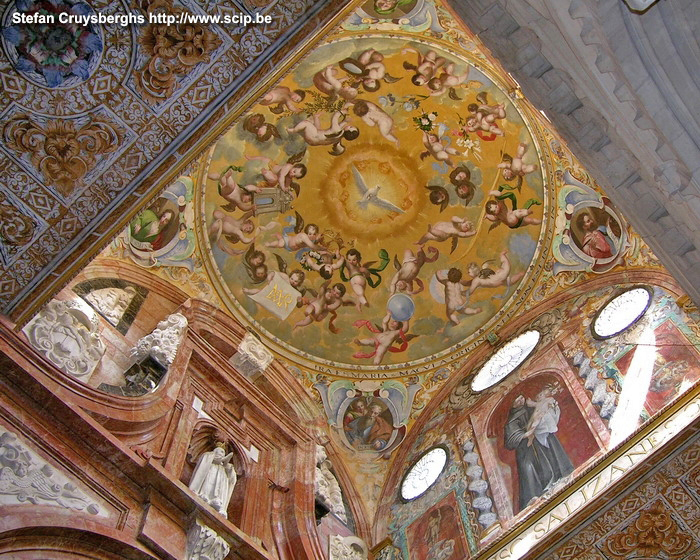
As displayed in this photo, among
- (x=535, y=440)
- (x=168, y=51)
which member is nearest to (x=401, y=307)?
(x=535, y=440)

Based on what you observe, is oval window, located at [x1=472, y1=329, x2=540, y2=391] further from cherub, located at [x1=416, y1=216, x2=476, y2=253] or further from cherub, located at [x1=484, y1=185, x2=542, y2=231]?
cherub, located at [x1=416, y1=216, x2=476, y2=253]

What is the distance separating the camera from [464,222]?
49.7 feet

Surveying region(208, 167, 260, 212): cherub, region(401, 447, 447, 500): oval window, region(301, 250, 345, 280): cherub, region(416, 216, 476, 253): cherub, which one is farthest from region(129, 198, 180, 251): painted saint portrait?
region(401, 447, 447, 500): oval window

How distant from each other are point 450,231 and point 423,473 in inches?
182

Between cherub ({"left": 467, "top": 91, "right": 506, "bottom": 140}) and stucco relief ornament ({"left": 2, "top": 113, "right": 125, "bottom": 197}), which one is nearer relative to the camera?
stucco relief ornament ({"left": 2, "top": 113, "right": 125, "bottom": 197})

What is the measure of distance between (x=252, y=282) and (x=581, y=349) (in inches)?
231

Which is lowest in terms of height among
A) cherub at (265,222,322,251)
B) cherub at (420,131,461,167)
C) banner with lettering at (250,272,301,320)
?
banner with lettering at (250,272,301,320)

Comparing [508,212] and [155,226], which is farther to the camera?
[508,212]

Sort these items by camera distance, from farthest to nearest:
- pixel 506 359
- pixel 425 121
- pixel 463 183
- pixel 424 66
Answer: pixel 463 183 < pixel 425 121 < pixel 424 66 < pixel 506 359

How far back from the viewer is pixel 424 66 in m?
14.2

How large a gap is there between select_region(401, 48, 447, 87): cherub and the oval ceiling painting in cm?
3

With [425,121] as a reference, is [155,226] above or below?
below

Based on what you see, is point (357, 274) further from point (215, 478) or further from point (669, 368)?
point (669, 368)

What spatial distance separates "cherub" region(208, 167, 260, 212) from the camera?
14289 millimetres
